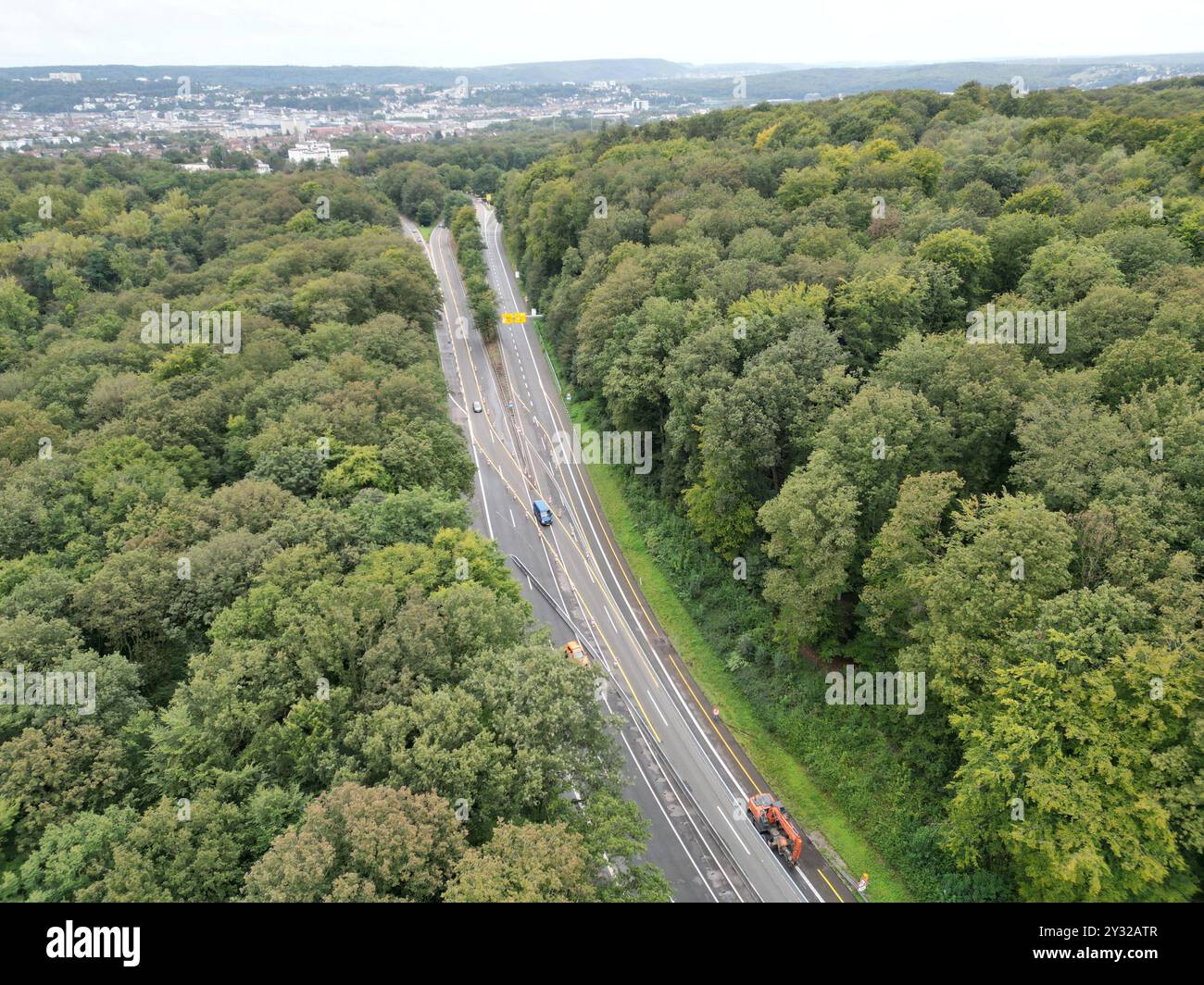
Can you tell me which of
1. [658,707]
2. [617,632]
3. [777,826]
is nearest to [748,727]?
[658,707]

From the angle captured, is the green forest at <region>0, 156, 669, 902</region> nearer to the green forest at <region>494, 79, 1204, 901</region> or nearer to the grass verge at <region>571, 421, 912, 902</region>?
the grass verge at <region>571, 421, 912, 902</region>

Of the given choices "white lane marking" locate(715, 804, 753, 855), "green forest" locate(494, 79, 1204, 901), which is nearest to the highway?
A: "white lane marking" locate(715, 804, 753, 855)

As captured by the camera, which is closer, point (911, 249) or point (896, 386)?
point (896, 386)

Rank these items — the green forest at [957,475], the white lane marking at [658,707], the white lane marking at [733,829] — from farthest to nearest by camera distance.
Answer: the white lane marking at [658,707] → the white lane marking at [733,829] → the green forest at [957,475]

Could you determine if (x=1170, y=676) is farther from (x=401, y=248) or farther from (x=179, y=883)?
(x=401, y=248)

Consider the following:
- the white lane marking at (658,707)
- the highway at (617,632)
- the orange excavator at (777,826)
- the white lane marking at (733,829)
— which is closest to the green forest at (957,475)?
the orange excavator at (777,826)

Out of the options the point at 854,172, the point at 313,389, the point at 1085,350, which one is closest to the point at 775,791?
the point at 1085,350

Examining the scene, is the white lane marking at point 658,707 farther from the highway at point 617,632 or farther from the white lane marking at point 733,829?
the white lane marking at point 733,829
